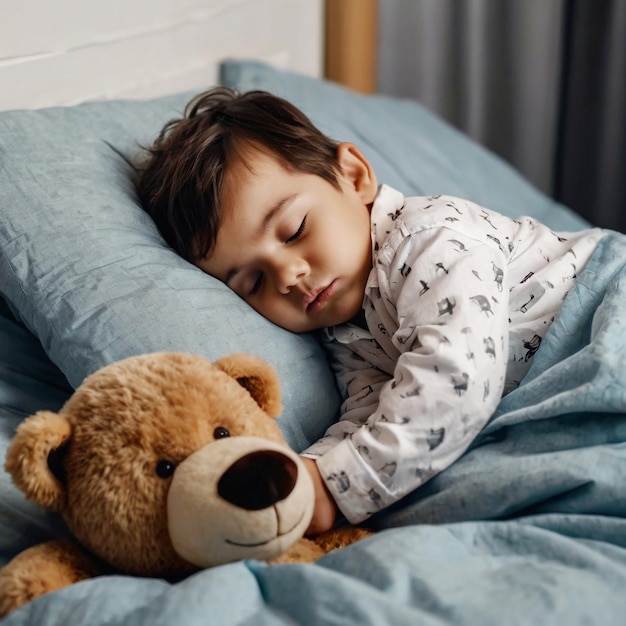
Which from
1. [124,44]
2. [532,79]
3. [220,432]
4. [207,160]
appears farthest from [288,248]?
[532,79]

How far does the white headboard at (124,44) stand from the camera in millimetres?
1332

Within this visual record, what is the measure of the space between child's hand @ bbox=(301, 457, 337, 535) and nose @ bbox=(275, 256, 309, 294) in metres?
0.29

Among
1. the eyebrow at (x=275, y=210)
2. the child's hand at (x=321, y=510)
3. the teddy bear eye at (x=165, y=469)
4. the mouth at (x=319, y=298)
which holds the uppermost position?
the eyebrow at (x=275, y=210)

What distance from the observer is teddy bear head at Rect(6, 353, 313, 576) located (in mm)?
700

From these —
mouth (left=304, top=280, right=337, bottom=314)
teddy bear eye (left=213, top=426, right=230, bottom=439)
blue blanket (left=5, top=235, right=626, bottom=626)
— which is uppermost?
teddy bear eye (left=213, top=426, right=230, bottom=439)

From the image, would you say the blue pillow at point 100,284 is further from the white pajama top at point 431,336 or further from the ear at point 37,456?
the ear at point 37,456

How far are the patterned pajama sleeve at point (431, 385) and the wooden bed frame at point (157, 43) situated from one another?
738mm

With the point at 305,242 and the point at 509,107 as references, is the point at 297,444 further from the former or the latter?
the point at 509,107

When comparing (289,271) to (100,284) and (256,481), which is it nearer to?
(100,284)

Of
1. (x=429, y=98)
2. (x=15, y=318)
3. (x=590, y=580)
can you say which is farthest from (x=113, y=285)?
(x=429, y=98)

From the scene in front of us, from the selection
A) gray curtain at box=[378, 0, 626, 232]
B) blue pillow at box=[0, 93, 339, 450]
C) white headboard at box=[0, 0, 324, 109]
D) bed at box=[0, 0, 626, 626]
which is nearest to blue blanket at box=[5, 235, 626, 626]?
bed at box=[0, 0, 626, 626]

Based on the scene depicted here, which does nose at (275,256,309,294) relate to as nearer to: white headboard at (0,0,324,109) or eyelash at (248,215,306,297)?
eyelash at (248,215,306,297)

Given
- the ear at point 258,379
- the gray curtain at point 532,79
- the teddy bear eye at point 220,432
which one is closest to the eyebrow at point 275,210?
the ear at point 258,379

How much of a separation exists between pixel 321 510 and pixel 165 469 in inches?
9.6
